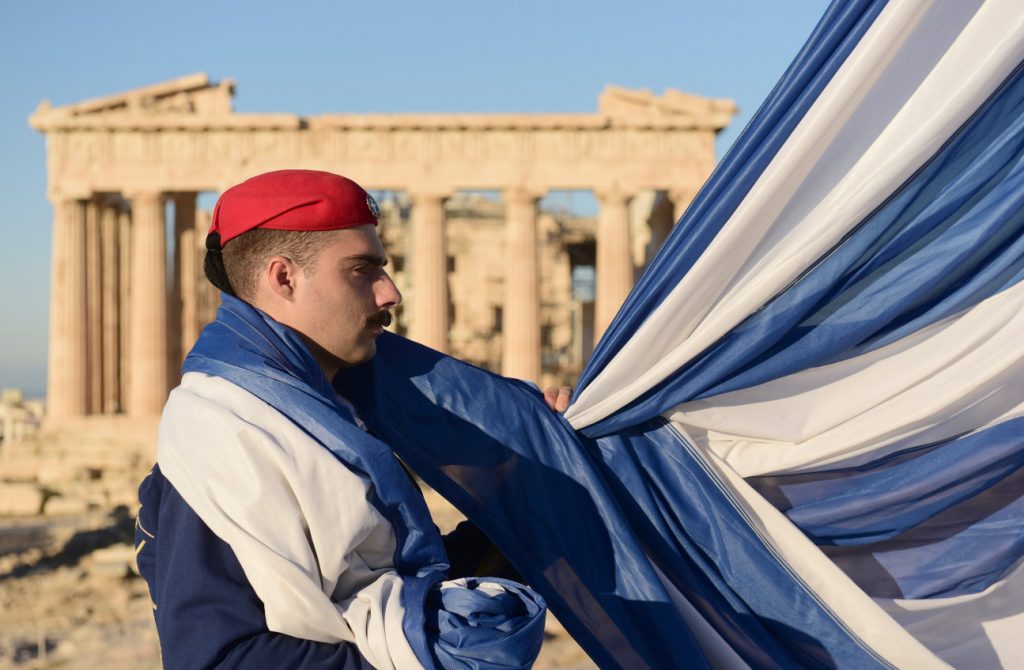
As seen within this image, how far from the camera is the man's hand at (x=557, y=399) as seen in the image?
9.32 feet

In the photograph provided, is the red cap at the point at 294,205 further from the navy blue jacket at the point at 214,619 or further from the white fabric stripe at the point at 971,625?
the white fabric stripe at the point at 971,625

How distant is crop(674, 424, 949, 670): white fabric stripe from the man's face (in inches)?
38.5

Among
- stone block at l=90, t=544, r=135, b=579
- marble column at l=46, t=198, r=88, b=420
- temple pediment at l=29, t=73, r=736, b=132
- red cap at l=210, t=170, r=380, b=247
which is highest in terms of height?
temple pediment at l=29, t=73, r=736, b=132

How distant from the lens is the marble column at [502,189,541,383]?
28.6m

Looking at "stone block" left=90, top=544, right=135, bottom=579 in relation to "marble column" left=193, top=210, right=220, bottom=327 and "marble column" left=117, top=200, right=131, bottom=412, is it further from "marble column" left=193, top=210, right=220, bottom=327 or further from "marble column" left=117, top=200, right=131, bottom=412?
"marble column" left=117, top=200, right=131, bottom=412

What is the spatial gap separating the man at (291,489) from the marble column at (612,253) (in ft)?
85.7

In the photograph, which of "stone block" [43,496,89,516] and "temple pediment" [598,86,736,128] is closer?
"stone block" [43,496,89,516]

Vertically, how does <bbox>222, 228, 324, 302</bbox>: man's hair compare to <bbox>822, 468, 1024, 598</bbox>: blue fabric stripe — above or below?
above

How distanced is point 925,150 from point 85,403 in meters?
28.9

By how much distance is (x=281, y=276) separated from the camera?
2.29 meters

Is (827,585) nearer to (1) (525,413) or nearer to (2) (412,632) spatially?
(1) (525,413)

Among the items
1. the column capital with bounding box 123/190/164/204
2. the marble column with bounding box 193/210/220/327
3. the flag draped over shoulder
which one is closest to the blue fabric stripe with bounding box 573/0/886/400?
the flag draped over shoulder

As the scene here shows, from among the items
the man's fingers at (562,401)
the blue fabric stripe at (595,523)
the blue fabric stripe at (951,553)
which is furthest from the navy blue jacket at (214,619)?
the blue fabric stripe at (951,553)

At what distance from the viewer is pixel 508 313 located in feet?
94.5
